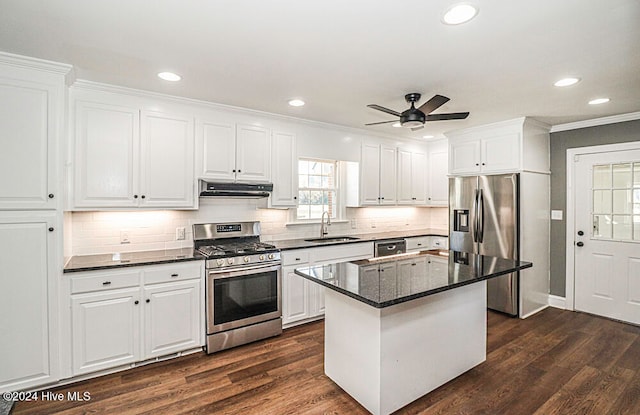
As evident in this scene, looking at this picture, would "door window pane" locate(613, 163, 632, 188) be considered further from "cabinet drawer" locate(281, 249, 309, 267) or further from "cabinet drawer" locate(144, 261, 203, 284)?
"cabinet drawer" locate(144, 261, 203, 284)

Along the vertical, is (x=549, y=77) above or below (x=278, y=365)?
above

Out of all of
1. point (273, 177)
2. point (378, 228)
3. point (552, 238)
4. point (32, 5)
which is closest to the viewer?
point (32, 5)

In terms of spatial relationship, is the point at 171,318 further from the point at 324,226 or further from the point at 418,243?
the point at 418,243

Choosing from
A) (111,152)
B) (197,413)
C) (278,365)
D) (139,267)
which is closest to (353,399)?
(278,365)

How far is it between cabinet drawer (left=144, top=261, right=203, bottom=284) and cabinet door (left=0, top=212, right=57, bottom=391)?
0.65 meters

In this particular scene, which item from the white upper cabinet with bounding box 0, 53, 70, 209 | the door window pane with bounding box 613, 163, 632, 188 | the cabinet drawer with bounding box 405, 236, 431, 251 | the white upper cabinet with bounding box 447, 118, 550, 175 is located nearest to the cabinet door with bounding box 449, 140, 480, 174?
the white upper cabinet with bounding box 447, 118, 550, 175

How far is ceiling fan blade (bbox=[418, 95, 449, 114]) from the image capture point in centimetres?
254

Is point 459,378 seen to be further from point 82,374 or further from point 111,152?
point 111,152

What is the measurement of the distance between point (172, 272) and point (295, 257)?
4.16 feet

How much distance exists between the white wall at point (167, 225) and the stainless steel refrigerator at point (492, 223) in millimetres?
Answer: 1392

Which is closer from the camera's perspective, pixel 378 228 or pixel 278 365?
pixel 278 365

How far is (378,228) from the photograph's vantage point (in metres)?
5.25

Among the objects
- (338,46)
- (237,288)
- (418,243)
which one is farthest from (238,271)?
(418,243)

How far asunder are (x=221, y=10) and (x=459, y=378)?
3110 mm
